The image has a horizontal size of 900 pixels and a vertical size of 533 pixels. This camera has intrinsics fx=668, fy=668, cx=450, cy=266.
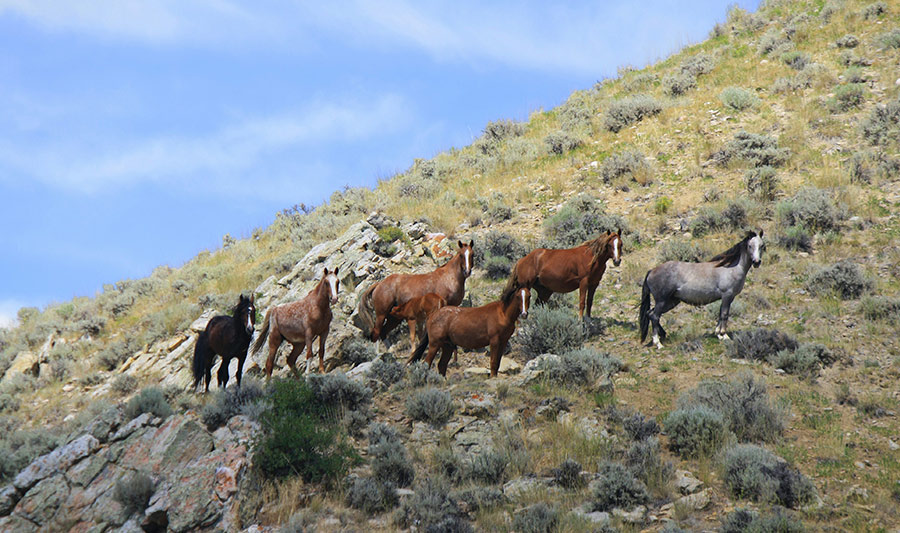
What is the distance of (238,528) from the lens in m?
9.04

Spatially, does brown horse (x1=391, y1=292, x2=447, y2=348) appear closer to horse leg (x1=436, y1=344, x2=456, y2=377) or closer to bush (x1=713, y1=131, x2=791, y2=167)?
horse leg (x1=436, y1=344, x2=456, y2=377)

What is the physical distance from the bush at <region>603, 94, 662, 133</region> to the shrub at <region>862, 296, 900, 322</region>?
17.5 m

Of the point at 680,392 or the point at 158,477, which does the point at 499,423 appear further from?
the point at 158,477

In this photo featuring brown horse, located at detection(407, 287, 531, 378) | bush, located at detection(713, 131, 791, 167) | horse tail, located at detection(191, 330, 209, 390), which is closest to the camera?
brown horse, located at detection(407, 287, 531, 378)

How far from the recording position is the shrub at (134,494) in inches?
372

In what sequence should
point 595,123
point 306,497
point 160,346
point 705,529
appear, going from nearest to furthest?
point 705,529
point 306,497
point 160,346
point 595,123

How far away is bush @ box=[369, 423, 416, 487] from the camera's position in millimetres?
10047

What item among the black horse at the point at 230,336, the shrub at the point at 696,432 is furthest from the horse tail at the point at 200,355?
the shrub at the point at 696,432

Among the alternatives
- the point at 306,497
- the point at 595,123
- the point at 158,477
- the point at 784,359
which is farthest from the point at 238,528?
the point at 595,123

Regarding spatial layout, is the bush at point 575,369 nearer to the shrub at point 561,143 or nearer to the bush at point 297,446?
the bush at point 297,446

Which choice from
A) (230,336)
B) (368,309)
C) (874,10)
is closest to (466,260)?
(368,309)

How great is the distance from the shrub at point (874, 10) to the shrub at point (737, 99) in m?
8.41

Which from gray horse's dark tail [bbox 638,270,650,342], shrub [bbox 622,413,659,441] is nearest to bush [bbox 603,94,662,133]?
gray horse's dark tail [bbox 638,270,650,342]

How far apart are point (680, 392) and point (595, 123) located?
22.0 metres
